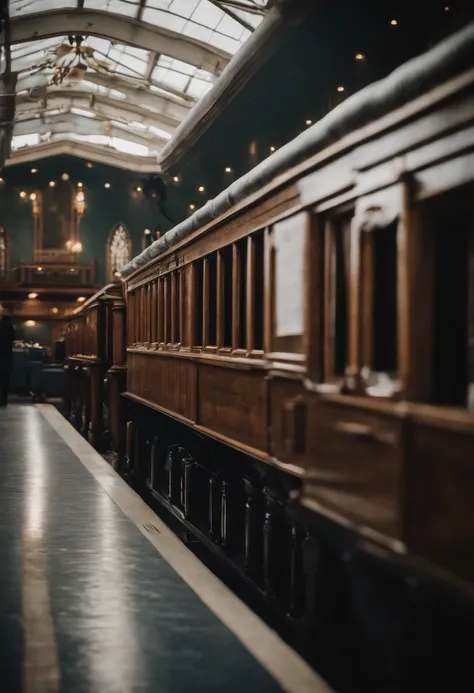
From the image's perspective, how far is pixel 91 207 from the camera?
4228cm

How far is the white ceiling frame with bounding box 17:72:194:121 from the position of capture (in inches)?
1305

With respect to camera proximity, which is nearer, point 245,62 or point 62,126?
point 245,62

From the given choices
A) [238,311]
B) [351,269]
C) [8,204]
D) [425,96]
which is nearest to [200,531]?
[238,311]

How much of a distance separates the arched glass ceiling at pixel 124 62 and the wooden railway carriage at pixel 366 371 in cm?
1855

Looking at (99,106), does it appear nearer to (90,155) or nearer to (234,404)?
(90,155)

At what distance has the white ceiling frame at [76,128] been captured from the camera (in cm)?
4044

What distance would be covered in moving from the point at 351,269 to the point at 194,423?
3999 mm

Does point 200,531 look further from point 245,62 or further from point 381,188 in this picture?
point 381,188

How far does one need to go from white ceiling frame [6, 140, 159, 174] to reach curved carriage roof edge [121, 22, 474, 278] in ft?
115

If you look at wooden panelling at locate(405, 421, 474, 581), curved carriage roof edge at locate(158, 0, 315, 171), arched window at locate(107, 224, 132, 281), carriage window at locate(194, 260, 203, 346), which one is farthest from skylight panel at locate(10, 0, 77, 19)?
wooden panelling at locate(405, 421, 474, 581)

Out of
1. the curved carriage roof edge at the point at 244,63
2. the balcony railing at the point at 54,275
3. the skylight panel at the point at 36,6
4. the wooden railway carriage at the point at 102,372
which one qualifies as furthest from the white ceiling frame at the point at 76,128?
the curved carriage roof edge at the point at 244,63

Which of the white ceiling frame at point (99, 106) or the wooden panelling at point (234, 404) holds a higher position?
the white ceiling frame at point (99, 106)

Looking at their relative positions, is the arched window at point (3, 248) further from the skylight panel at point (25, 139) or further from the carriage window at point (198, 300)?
the carriage window at point (198, 300)

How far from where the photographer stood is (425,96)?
2801mm
